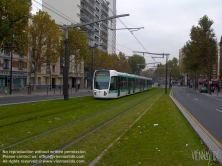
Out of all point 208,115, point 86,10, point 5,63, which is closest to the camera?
point 208,115

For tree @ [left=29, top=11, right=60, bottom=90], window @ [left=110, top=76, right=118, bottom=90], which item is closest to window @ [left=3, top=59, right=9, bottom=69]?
tree @ [left=29, top=11, right=60, bottom=90]

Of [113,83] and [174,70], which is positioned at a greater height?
[174,70]

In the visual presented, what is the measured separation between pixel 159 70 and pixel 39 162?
16060 centimetres

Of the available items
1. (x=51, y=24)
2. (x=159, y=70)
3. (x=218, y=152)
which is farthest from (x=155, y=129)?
(x=159, y=70)

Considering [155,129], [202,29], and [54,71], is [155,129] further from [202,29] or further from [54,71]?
[202,29]

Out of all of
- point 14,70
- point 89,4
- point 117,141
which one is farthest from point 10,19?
point 89,4

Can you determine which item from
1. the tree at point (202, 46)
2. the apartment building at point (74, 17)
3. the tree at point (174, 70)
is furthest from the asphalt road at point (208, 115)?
the tree at point (174, 70)

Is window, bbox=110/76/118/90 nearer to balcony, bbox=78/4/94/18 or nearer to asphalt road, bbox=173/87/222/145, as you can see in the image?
asphalt road, bbox=173/87/222/145

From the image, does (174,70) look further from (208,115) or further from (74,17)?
(208,115)

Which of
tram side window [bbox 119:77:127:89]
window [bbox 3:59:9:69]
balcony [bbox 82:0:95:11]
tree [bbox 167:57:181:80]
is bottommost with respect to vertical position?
tram side window [bbox 119:77:127:89]

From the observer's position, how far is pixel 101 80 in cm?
2877

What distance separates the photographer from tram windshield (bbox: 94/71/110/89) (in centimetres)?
2866

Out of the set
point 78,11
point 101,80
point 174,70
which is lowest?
point 101,80

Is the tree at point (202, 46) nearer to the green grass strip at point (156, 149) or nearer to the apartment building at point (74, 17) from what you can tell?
the apartment building at point (74, 17)
